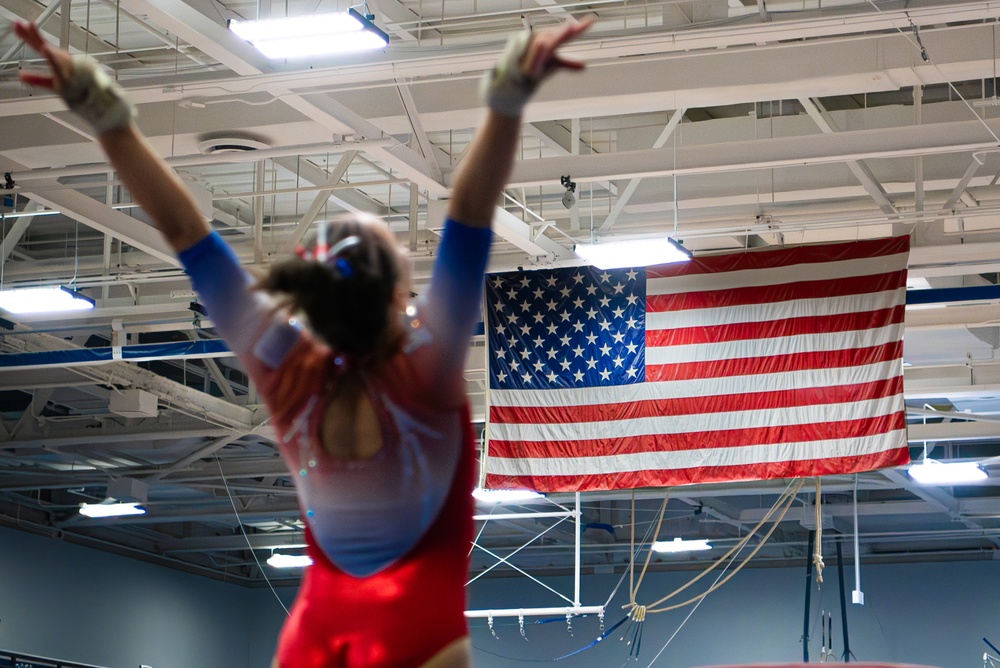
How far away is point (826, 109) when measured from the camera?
34.6 feet

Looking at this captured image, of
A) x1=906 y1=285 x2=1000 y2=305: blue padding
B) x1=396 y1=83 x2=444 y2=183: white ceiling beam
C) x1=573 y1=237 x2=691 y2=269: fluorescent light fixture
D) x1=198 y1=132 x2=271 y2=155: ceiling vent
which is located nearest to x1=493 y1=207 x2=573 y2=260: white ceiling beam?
x1=396 y1=83 x2=444 y2=183: white ceiling beam

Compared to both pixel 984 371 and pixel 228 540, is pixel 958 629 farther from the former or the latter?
pixel 228 540

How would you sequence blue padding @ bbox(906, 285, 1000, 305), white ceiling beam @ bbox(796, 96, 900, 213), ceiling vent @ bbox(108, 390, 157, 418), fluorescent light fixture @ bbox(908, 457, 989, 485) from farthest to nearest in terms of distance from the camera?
fluorescent light fixture @ bbox(908, 457, 989, 485)
ceiling vent @ bbox(108, 390, 157, 418)
blue padding @ bbox(906, 285, 1000, 305)
white ceiling beam @ bbox(796, 96, 900, 213)

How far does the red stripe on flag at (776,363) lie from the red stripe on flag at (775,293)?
0.47m

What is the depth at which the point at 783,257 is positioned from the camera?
1051cm

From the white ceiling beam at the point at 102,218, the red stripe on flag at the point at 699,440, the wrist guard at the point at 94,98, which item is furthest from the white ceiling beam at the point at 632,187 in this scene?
the wrist guard at the point at 94,98

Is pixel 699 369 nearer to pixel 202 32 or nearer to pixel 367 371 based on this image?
pixel 202 32

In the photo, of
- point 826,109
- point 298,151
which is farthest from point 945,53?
point 298,151

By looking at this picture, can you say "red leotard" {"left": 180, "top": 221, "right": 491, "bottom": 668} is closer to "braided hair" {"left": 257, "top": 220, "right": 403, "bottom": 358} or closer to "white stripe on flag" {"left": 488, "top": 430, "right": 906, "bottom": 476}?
"braided hair" {"left": 257, "top": 220, "right": 403, "bottom": 358}

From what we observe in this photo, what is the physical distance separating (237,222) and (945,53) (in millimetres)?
6719

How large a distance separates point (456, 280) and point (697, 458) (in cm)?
916

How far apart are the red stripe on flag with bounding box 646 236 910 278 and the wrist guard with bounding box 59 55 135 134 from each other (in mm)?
9273

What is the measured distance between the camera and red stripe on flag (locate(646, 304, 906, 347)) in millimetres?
10180

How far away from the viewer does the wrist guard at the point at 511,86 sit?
1.46 m
